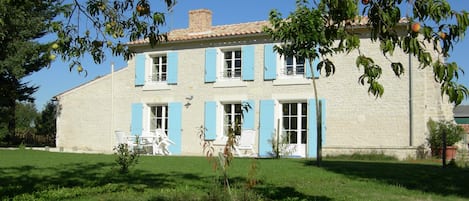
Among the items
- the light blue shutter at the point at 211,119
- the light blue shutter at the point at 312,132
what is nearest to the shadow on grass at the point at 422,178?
the light blue shutter at the point at 312,132

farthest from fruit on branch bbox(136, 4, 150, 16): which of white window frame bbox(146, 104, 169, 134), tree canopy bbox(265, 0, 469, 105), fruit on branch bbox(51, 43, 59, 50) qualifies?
white window frame bbox(146, 104, 169, 134)

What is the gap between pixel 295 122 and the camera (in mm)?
17969

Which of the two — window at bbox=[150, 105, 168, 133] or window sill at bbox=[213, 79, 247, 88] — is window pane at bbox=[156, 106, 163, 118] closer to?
window at bbox=[150, 105, 168, 133]

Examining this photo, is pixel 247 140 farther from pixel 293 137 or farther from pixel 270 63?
pixel 270 63

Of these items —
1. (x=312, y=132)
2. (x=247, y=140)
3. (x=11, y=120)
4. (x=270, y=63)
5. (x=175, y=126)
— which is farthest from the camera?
(x=11, y=120)

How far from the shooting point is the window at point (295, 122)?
17764mm

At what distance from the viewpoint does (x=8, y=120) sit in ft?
77.2

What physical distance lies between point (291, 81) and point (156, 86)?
5.33 m

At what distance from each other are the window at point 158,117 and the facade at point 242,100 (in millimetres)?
37

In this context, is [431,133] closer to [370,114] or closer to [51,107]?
[370,114]

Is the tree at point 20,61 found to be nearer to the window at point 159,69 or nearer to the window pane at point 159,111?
the window at point 159,69

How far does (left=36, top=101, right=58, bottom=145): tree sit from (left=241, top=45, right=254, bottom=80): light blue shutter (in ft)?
39.0

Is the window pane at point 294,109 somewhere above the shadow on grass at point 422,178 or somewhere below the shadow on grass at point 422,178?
above

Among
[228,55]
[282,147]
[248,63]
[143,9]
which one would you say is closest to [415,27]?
[143,9]
